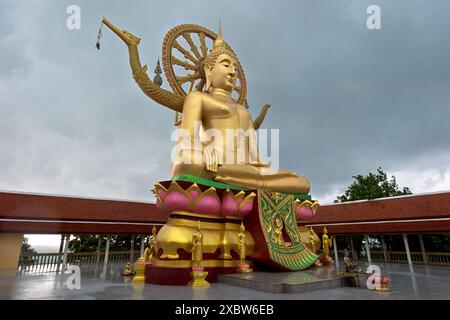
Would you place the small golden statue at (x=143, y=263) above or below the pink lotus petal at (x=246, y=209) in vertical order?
below

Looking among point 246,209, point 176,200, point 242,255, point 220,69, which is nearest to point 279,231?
point 246,209

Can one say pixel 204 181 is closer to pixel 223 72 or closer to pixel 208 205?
pixel 208 205

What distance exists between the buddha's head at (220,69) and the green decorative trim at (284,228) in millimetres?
3791

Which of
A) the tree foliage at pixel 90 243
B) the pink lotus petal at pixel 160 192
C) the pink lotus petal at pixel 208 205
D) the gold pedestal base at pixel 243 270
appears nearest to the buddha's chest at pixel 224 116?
the pink lotus petal at pixel 208 205

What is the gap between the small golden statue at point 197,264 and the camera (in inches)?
211

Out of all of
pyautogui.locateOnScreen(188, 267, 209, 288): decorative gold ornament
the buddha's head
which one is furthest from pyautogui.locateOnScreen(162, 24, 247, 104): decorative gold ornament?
pyautogui.locateOnScreen(188, 267, 209, 288): decorative gold ornament

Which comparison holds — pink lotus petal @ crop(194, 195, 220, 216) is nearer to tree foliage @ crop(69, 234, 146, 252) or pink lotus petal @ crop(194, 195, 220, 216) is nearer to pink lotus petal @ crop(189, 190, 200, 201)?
pink lotus petal @ crop(189, 190, 200, 201)

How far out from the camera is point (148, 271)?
579 centimetres

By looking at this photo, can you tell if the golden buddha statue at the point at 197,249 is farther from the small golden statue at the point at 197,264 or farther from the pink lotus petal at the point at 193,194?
the pink lotus petal at the point at 193,194

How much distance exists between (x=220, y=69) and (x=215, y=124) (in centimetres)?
182

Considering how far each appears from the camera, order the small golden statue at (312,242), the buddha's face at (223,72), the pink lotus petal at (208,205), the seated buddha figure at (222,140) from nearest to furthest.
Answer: the pink lotus petal at (208,205) < the seated buddha figure at (222,140) < the small golden statue at (312,242) < the buddha's face at (223,72)

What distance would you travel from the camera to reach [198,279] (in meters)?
5.39

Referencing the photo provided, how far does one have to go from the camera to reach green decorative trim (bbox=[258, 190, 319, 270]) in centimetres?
648
